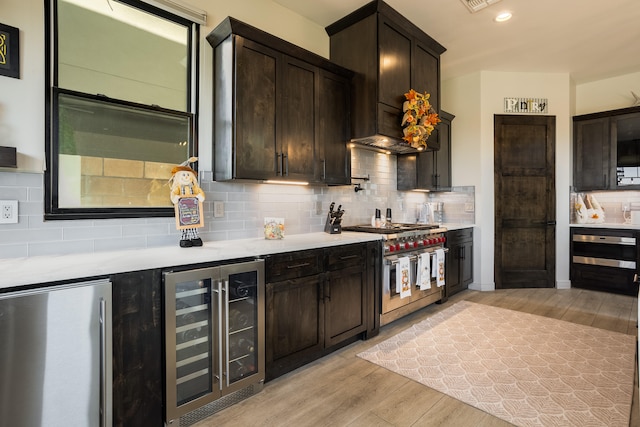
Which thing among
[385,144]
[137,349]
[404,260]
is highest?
[385,144]

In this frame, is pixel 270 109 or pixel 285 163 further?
pixel 285 163

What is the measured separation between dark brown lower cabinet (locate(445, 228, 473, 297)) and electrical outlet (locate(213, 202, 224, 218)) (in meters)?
2.80

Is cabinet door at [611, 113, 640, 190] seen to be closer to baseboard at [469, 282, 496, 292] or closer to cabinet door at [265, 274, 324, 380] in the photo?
baseboard at [469, 282, 496, 292]

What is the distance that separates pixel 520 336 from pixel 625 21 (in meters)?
3.51

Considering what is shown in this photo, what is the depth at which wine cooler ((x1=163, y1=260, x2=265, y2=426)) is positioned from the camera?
1784mm

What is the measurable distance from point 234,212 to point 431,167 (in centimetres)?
308

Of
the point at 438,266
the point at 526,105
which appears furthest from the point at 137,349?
the point at 526,105

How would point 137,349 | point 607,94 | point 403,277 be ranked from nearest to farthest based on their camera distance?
point 137,349 → point 403,277 → point 607,94

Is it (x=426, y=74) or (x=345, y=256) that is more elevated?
(x=426, y=74)

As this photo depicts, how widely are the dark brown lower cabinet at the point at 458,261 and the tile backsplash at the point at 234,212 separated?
0.52 metres

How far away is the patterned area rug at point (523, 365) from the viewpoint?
6.59 feet

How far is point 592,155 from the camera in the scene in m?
4.92

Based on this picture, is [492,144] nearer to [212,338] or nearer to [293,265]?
[293,265]

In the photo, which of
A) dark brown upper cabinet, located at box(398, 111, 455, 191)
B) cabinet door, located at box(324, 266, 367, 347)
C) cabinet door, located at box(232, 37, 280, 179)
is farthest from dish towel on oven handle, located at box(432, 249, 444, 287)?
cabinet door, located at box(232, 37, 280, 179)
